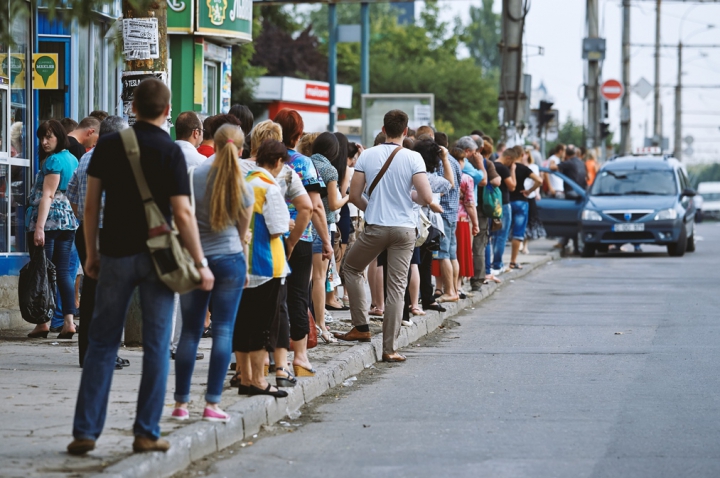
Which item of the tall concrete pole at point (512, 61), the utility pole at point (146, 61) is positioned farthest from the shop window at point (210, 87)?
the utility pole at point (146, 61)

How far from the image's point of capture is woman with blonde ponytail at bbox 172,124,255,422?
22.7ft

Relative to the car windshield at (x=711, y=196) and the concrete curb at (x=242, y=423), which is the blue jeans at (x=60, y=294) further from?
the car windshield at (x=711, y=196)

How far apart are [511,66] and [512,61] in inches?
3.4

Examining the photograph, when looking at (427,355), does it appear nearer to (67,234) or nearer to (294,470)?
(67,234)

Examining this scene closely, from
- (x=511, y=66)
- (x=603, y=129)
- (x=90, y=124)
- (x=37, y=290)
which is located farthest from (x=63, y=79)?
(x=603, y=129)

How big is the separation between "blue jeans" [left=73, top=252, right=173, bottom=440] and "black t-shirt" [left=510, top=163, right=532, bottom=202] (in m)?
12.5


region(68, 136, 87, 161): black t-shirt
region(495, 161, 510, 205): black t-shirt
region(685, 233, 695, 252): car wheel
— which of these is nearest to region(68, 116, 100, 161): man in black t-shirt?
region(68, 136, 87, 161): black t-shirt

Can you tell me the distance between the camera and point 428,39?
86.8 metres

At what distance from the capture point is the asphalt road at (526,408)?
6633 millimetres

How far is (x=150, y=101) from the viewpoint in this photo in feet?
20.6

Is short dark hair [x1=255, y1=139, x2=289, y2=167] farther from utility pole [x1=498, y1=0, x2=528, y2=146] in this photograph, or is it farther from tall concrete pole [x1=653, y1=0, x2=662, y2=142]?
tall concrete pole [x1=653, y1=0, x2=662, y2=142]

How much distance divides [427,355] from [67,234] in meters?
3.16

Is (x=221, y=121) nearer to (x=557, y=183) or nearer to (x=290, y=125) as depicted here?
(x=290, y=125)

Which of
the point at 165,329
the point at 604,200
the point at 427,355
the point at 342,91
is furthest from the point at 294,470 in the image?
the point at 342,91
